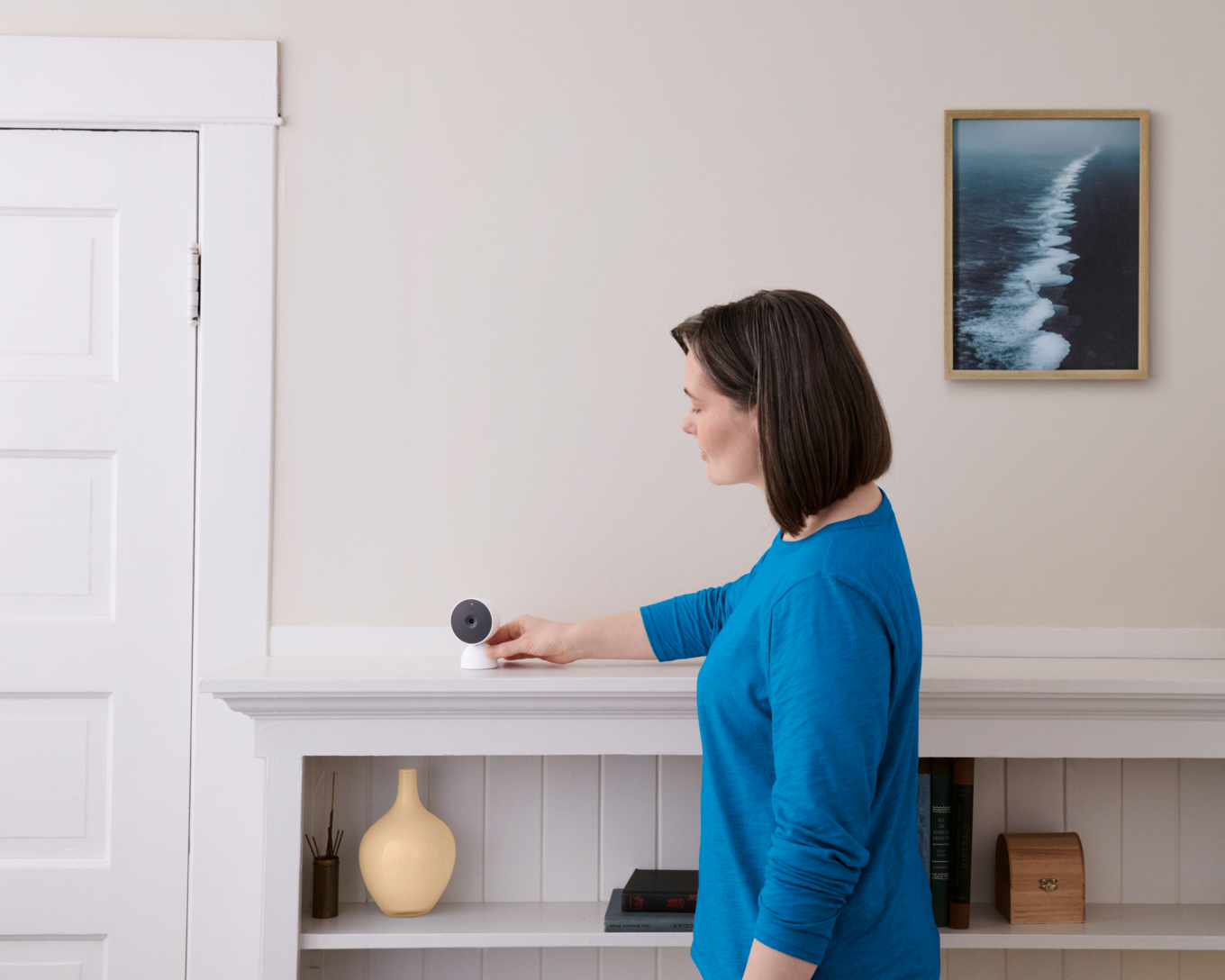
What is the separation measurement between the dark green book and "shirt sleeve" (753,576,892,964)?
27.8 inches

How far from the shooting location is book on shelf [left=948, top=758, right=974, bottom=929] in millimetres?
1537

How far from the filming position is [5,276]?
1706mm

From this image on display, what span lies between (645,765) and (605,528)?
17.4 inches

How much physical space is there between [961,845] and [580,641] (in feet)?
2.40

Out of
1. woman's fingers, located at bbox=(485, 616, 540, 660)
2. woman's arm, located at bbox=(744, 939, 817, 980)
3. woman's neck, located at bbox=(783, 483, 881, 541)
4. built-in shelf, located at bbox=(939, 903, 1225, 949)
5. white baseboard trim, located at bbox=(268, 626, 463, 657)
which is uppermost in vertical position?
woman's neck, located at bbox=(783, 483, 881, 541)

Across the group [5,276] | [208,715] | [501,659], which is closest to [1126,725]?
[501,659]

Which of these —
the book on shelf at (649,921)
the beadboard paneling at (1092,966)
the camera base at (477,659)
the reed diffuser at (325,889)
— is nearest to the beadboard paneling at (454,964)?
the reed diffuser at (325,889)

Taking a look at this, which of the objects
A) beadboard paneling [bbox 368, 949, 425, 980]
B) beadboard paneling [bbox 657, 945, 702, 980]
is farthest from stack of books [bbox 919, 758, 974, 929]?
beadboard paneling [bbox 368, 949, 425, 980]

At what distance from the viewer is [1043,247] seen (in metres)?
1.73

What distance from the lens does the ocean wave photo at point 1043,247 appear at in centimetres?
173

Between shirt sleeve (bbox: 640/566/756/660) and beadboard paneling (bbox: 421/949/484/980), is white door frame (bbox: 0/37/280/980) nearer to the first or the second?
beadboard paneling (bbox: 421/949/484/980)

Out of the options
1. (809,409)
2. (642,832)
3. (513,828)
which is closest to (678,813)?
(642,832)

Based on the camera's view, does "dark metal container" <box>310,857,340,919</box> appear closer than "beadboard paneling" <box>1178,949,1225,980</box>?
Yes

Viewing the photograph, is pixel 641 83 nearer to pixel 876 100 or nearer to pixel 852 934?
pixel 876 100
